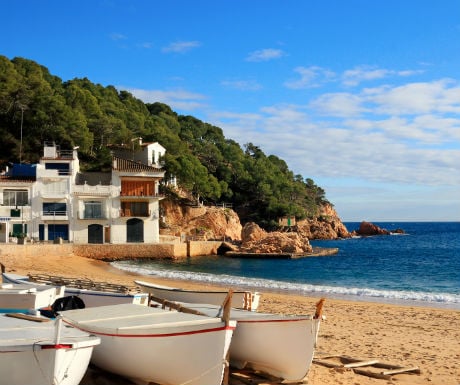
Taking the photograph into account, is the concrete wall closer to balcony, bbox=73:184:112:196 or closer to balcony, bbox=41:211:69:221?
balcony, bbox=41:211:69:221

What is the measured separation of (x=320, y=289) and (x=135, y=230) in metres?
23.7

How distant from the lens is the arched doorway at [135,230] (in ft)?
161

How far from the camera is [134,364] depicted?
9344mm

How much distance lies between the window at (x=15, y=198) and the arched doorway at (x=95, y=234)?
6.06 meters

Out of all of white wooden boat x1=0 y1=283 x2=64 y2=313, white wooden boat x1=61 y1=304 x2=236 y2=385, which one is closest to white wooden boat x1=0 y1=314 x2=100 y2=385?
white wooden boat x1=61 y1=304 x2=236 y2=385

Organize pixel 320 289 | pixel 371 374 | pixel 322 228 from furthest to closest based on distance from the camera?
1. pixel 322 228
2. pixel 320 289
3. pixel 371 374

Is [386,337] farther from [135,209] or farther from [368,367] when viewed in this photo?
[135,209]

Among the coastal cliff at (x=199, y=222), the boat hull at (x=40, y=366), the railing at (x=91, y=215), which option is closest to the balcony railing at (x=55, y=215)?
the railing at (x=91, y=215)

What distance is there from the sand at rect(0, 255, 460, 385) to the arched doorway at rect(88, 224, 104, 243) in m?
26.1

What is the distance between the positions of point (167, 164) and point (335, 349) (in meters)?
51.9

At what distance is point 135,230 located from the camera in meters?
49.4

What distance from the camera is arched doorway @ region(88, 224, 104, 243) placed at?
158ft

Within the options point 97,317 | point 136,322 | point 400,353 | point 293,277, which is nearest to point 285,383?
point 136,322

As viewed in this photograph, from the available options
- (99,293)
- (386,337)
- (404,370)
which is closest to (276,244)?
(386,337)
